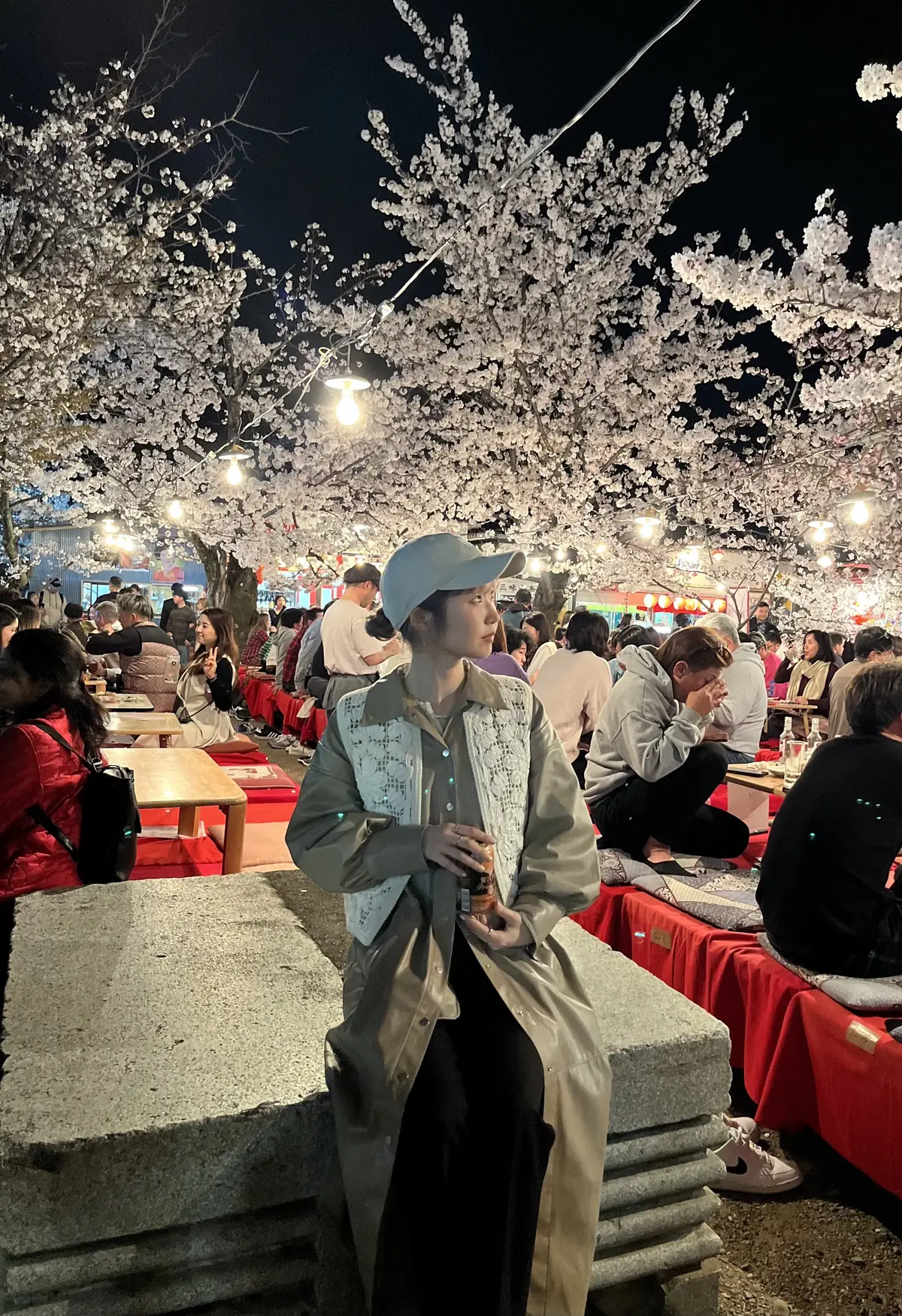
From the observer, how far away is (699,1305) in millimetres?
2244

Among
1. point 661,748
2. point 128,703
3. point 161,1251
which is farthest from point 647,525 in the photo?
point 161,1251

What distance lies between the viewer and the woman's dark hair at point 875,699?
324cm

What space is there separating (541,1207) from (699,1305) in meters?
0.86

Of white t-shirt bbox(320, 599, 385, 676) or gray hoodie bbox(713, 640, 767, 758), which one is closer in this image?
gray hoodie bbox(713, 640, 767, 758)

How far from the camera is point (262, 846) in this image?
6.42 m

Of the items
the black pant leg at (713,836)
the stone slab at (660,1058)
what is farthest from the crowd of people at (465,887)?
the black pant leg at (713,836)

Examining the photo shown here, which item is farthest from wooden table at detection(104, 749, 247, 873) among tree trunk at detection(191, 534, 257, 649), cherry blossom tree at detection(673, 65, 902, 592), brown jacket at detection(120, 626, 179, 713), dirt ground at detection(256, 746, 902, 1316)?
tree trunk at detection(191, 534, 257, 649)

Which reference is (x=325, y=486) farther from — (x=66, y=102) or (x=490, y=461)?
(x=66, y=102)

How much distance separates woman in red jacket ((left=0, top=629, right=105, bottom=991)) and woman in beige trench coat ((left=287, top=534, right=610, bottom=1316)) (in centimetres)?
160

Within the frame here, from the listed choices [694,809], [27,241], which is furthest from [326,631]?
[27,241]

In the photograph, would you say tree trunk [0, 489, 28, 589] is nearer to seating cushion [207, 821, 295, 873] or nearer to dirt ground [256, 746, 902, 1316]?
seating cushion [207, 821, 295, 873]

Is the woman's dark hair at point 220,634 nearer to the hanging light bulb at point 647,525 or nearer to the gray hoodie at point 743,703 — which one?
the gray hoodie at point 743,703

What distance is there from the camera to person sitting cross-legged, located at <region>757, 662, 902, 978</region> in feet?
10.4

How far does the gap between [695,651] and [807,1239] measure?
2.68m
